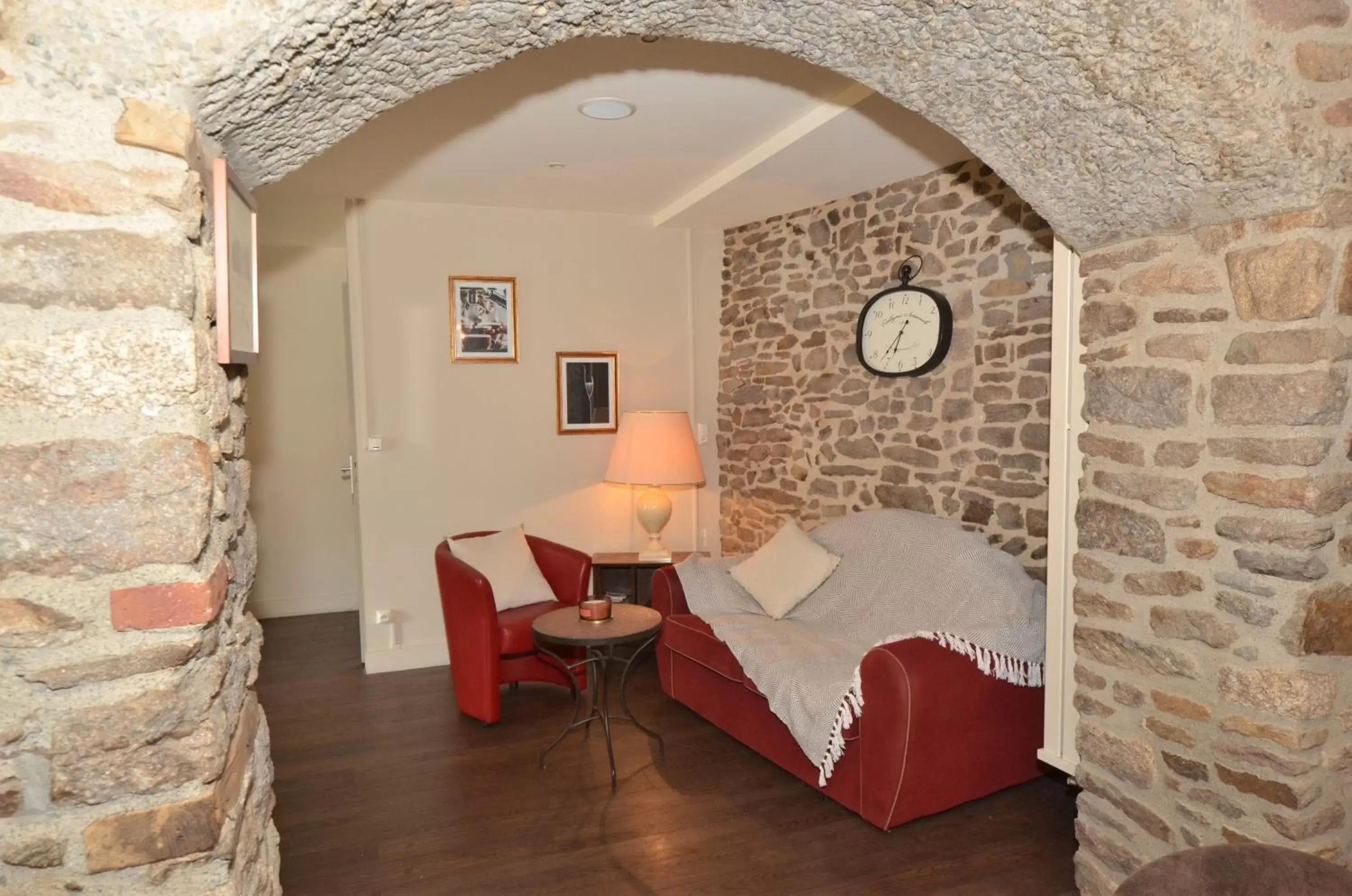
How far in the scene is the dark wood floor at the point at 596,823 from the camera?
8.68 ft

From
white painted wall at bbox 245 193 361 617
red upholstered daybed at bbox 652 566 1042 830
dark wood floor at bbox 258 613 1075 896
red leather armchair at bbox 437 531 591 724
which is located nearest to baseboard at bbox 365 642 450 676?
red leather armchair at bbox 437 531 591 724

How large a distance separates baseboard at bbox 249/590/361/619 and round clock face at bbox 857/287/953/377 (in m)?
3.90

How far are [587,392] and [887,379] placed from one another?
6.04ft

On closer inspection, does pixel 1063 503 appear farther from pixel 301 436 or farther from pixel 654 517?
pixel 301 436

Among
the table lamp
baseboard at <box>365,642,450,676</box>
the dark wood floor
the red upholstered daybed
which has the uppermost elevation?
the table lamp

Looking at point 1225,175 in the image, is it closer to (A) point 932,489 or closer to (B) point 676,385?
(A) point 932,489

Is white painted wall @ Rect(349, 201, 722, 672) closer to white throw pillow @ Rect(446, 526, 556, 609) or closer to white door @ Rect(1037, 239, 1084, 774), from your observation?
white throw pillow @ Rect(446, 526, 556, 609)

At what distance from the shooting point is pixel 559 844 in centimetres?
287

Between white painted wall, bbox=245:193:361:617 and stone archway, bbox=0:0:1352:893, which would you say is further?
white painted wall, bbox=245:193:361:617

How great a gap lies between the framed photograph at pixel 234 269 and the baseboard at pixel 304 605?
470cm

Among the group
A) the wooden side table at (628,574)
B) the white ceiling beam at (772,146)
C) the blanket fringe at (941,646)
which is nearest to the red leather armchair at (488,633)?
the wooden side table at (628,574)

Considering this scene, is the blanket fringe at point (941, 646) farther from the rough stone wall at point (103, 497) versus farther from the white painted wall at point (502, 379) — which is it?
the white painted wall at point (502, 379)

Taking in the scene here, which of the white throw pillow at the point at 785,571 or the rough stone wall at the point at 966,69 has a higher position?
the rough stone wall at the point at 966,69

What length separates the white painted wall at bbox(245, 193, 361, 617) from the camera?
578 cm
